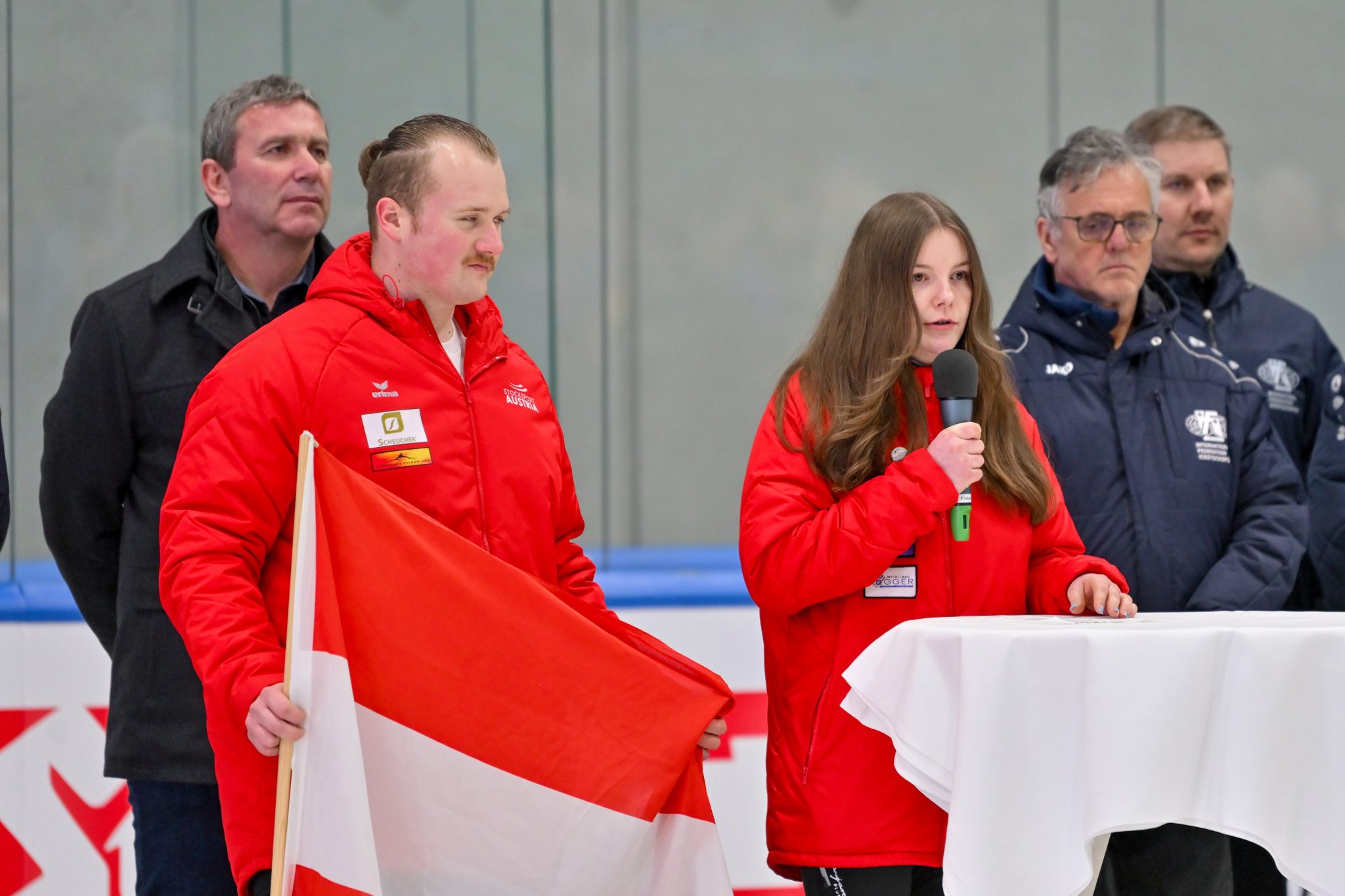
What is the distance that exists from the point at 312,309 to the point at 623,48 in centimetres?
351

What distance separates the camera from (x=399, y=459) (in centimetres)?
227

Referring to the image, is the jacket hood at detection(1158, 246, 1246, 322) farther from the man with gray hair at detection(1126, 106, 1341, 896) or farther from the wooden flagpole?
the wooden flagpole

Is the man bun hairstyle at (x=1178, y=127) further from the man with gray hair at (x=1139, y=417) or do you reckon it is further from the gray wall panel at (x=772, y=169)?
the gray wall panel at (x=772, y=169)

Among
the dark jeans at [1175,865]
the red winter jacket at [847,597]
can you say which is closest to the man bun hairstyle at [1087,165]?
the red winter jacket at [847,597]

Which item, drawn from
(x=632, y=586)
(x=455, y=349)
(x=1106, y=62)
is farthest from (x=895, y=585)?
A: (x=1106, y=62)

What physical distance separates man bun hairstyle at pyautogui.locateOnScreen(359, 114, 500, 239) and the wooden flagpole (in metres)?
0.48

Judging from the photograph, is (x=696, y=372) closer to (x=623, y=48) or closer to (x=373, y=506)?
(x=623, y=48)

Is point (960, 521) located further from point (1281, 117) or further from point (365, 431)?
point (1281, 117)

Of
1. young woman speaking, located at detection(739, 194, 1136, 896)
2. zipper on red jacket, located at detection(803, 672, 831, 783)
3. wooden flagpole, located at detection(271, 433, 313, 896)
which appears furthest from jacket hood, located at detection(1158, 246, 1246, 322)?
wooden flagpole, located at detection(271, 433, 313, 896)

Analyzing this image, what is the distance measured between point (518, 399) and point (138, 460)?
0.91 m

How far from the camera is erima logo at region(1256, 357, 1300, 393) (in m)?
3.66

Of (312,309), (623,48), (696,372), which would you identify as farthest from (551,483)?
(623,48)

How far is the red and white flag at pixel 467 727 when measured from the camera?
2.07 metres

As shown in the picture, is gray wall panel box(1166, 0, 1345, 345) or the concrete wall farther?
gray wall panel box(1166, 0, 1345, 345)
